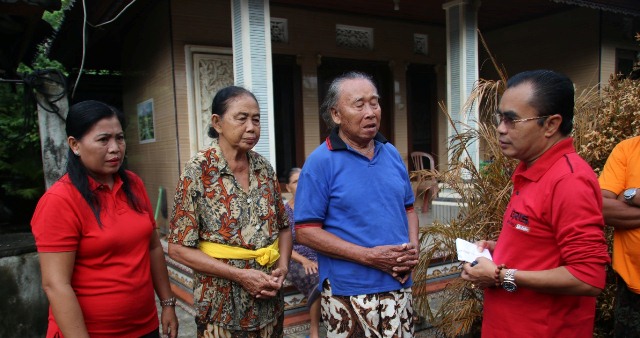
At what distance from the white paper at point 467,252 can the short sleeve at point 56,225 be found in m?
1.43

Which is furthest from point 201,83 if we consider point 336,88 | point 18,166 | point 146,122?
point 336,88

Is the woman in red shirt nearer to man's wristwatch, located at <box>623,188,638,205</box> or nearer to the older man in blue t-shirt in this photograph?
the older man in blue t-shirt

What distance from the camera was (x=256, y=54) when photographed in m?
4.31

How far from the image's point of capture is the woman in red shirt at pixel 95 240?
5.13 ft

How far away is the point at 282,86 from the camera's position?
6.52 meters

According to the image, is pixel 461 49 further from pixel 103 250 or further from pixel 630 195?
pixel 103 250

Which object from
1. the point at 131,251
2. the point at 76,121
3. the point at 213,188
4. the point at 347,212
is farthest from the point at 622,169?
the point at 76,121

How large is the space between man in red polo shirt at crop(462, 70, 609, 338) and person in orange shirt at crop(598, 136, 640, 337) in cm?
51

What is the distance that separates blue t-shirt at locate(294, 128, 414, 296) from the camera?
1900mm

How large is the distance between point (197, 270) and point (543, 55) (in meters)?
7.94

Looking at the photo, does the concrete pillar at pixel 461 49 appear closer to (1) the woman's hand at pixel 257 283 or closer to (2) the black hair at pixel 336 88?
(2) the black hair at pixel 336 88

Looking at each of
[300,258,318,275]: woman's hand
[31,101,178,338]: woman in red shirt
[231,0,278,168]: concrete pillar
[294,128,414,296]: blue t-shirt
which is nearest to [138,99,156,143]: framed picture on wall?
[231,0,278,168]: concrete pillar

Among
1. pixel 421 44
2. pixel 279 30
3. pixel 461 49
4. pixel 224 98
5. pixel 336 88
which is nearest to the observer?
pixel 224 98

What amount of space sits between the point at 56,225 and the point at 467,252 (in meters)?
1.53
